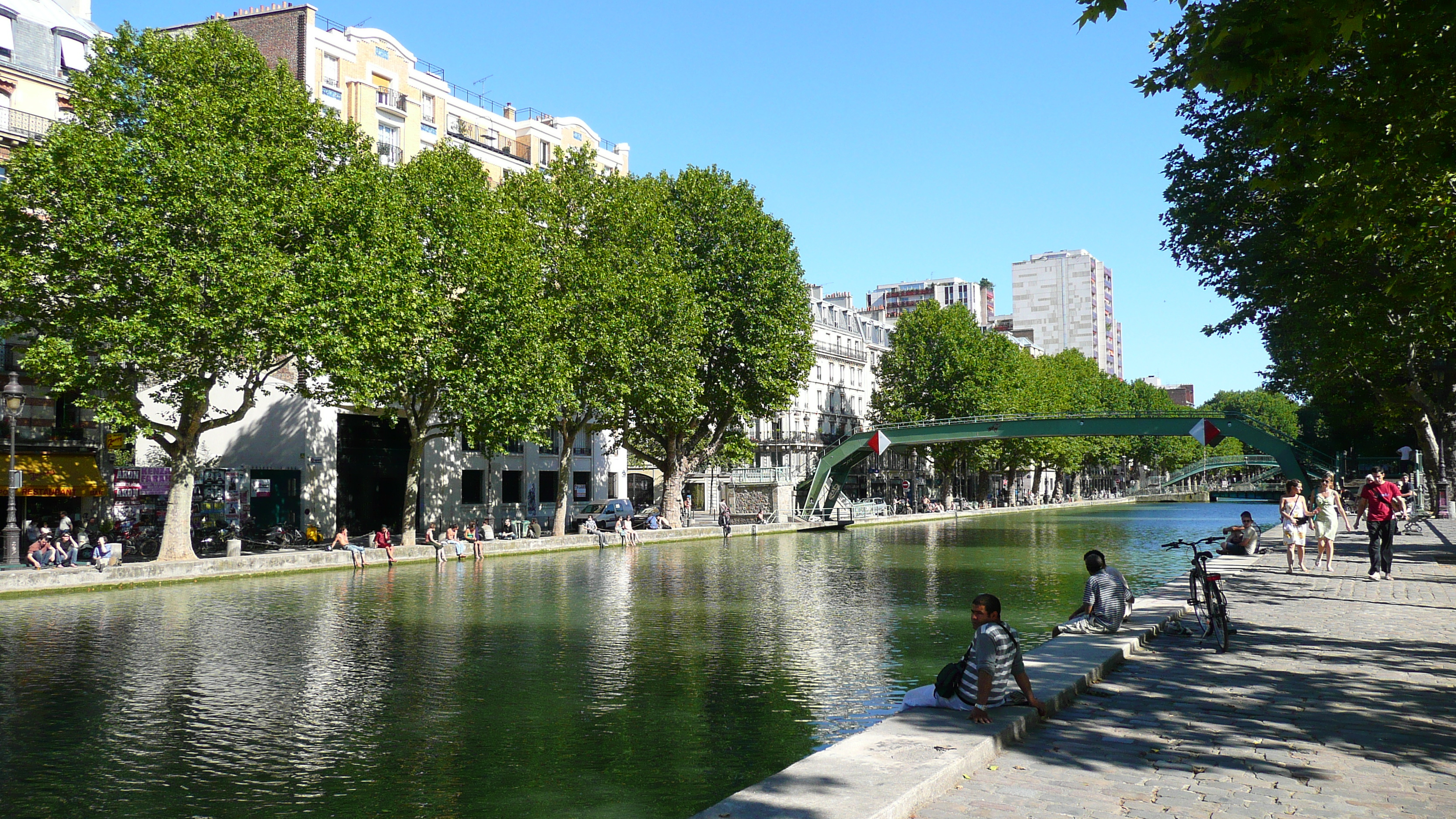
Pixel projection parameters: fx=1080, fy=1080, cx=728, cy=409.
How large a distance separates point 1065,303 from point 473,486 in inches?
5553

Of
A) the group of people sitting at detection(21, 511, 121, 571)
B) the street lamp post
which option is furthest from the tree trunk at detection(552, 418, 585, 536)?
the street lamp post

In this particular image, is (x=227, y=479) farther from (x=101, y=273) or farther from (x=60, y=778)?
(x=60, y=778)

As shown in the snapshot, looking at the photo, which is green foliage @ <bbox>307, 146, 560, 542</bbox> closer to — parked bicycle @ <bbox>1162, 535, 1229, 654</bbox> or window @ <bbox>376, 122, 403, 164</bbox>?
window @ <bbox>376, 122, 403, 164</bbox>

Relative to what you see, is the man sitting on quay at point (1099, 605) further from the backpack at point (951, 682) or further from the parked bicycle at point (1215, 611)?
the backpack at point (951, 682)

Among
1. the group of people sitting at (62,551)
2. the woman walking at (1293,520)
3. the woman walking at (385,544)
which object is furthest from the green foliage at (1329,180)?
the group of people sitting at (62,551)

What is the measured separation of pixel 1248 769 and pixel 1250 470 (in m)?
181

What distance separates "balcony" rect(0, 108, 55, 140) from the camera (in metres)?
31.0

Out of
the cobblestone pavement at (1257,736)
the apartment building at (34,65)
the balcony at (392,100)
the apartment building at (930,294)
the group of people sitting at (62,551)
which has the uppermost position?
the apartment building at (930,294)

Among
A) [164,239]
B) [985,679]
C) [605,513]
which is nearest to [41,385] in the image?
[164,239]

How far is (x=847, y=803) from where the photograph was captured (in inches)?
235

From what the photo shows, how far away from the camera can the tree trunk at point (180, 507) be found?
85.5 ft

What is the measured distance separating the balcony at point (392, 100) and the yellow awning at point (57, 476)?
20.7 m

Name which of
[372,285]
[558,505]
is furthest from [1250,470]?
[372,285]

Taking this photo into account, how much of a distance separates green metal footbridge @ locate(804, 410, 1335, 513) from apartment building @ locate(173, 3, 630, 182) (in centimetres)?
2102
